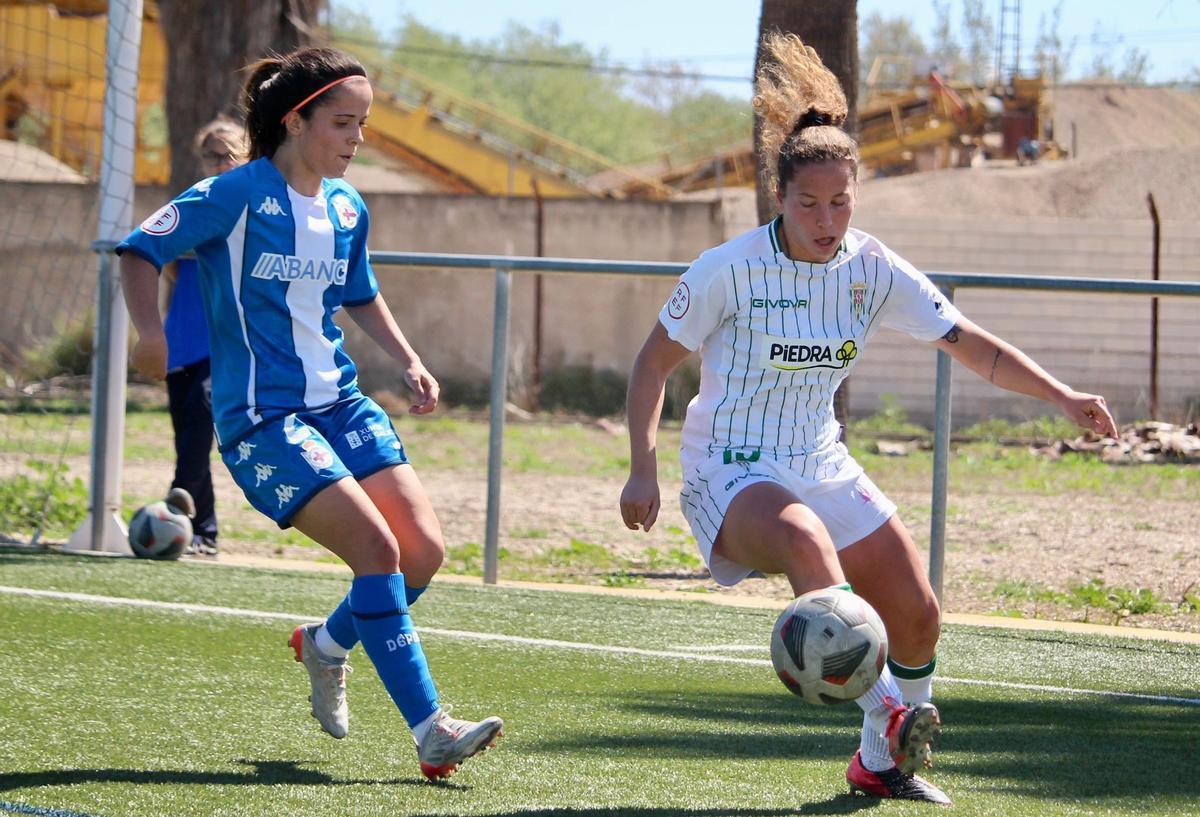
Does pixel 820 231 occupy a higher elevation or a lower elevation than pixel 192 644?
higher

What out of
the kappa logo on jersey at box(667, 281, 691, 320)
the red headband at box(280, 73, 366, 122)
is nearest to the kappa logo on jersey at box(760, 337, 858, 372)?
the kappa logo on jersey at box(667, 281, 691, 320)

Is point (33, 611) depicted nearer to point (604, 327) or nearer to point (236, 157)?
point (236, 157)

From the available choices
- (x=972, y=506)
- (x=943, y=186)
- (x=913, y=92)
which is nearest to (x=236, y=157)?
(x=972, y=506)

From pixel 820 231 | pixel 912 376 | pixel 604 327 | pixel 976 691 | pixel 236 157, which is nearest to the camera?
pixel 820 231

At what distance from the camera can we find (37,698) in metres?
4.88

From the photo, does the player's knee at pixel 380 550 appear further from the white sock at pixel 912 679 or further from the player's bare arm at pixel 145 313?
the white sock at pixel 912 679

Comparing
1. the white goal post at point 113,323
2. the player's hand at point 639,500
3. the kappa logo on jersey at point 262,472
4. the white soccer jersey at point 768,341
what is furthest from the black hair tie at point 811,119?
the white goal post at point 113,323

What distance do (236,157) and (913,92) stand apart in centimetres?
3472

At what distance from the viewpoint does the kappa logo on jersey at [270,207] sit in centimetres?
427

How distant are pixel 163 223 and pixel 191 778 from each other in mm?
1431

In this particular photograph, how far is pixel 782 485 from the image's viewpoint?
4035mm

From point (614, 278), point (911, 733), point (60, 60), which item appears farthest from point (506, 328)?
point (60, 60)

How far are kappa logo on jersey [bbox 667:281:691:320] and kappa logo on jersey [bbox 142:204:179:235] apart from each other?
51.7 inches

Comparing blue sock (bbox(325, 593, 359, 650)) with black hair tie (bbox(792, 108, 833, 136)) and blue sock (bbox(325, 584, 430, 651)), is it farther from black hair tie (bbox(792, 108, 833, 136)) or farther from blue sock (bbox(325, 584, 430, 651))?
black hair tie (bbox(792, 108, 833, 136))
